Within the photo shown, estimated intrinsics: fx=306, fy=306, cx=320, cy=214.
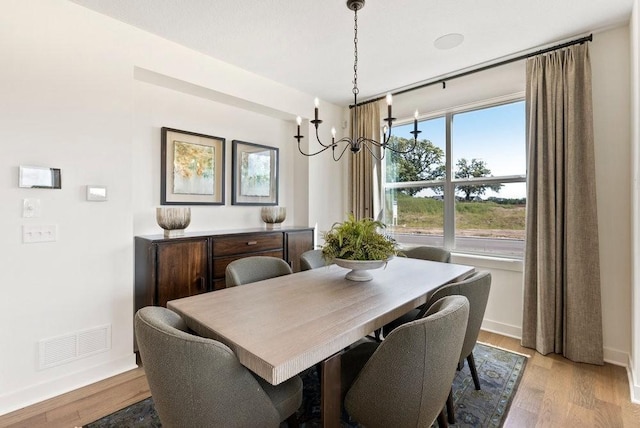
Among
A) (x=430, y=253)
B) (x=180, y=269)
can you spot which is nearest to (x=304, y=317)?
(x=180, y=269)

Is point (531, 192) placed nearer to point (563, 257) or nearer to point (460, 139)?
point (563, 257)

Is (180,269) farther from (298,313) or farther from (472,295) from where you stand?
(472,295)

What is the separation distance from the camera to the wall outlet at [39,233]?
6.52 ft

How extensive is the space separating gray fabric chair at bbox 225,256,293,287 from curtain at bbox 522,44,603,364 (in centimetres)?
222

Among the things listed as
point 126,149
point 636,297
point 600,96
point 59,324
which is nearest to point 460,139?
point 600,96

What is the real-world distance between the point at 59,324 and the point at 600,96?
14.7 feet

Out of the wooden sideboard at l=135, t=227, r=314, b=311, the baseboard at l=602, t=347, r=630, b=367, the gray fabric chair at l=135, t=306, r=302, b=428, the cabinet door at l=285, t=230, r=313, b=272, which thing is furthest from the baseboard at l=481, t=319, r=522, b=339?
the gray fabric chair at l=135, t=306, r=302, b=428

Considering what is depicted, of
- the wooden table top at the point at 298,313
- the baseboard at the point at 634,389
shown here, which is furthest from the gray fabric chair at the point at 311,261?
the baseboard at the point at 634,389

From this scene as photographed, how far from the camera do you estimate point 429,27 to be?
241 centimetres

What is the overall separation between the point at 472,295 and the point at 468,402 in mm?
837

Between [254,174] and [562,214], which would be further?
[254,174]

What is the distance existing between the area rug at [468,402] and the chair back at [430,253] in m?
0.87

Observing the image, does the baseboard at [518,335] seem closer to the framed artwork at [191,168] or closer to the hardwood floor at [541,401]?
the hardwood floor at [541,401]

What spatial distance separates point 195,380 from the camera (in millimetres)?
1000
